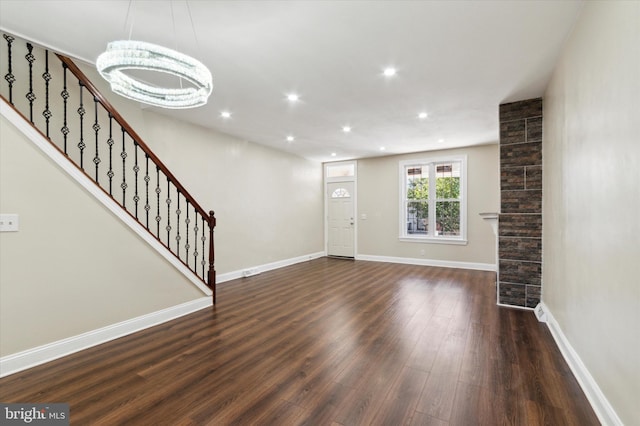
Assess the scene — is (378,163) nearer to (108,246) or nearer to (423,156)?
(423,156)

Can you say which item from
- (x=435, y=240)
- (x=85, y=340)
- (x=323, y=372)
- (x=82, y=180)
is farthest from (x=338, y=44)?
(x=435, y=240)

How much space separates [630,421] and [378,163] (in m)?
6.55

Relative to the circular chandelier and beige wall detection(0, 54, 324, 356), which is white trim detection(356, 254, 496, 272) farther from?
the circular chandelier

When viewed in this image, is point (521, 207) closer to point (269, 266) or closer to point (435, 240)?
point (435, 240)

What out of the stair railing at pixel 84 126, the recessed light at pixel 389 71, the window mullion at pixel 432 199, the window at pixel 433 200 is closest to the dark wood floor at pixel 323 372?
the stair railing at pixel 84 126

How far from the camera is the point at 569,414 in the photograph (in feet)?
5.77

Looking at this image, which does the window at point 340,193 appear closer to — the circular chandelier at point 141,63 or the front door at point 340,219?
the front door at point 340,219

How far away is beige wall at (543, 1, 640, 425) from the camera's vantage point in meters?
1.41

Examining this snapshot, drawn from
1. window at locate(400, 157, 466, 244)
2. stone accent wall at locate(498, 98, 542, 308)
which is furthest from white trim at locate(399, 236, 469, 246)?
stone accent wall at locate(498, 98, 542, 308)

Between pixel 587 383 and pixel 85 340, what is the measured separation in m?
4.07

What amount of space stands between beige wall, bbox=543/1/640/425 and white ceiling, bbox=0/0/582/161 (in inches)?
20.7

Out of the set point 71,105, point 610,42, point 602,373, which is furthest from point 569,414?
point 71,105

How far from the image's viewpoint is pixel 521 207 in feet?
12.0

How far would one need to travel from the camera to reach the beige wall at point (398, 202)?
6.24 metres
